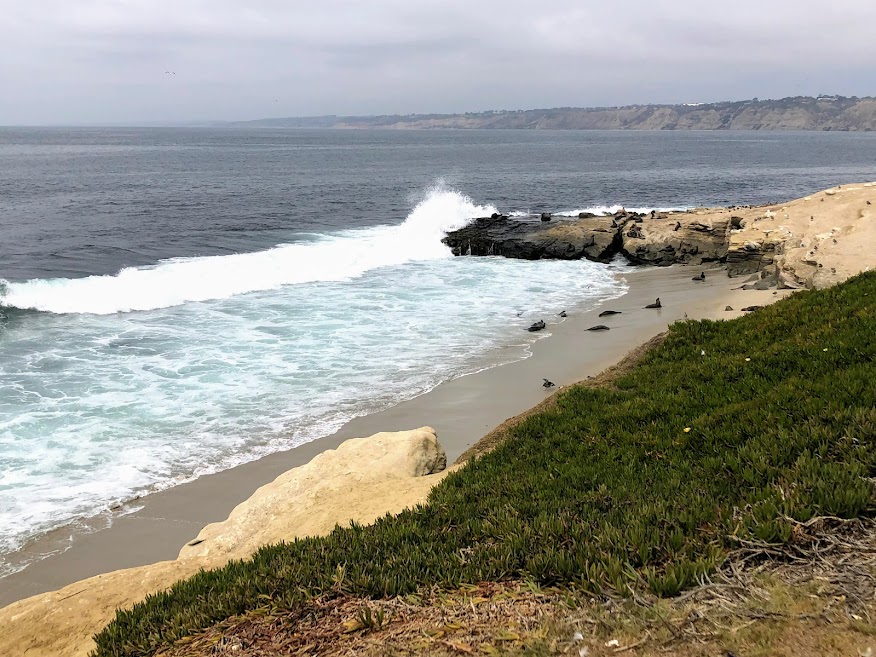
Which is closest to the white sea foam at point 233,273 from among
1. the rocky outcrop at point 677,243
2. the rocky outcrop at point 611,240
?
the rocky outcrop at point 611,240

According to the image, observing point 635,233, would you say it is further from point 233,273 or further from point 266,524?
point 266,524

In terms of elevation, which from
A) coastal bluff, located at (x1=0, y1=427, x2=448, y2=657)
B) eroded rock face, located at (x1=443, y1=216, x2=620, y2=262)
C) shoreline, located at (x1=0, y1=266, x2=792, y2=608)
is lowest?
shoreline, located at (x1=0, y1=266, x2=792, y2=608)

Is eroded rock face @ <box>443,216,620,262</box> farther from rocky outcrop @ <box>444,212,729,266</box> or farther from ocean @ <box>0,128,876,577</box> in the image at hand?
ocean @ <box>0,128,876,577</box>

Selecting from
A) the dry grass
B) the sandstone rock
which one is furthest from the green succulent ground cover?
the sandstone rock

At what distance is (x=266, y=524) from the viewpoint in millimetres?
7719

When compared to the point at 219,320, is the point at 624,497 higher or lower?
higher

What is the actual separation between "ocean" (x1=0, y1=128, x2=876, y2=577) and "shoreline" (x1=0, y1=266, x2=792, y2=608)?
0.42 metres

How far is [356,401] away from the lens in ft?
44.9

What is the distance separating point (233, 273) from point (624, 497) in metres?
23.2

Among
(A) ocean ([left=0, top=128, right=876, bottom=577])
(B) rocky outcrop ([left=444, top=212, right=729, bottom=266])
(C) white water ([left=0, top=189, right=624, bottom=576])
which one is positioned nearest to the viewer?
(C) white water ([left=0, top=189, right=624, bottom=576])

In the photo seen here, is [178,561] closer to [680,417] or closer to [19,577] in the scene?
[19,577]

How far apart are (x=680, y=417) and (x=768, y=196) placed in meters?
54.1

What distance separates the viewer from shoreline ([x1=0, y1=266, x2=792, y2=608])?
8.73 metres

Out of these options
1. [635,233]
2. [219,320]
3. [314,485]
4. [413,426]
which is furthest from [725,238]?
[314,485]
